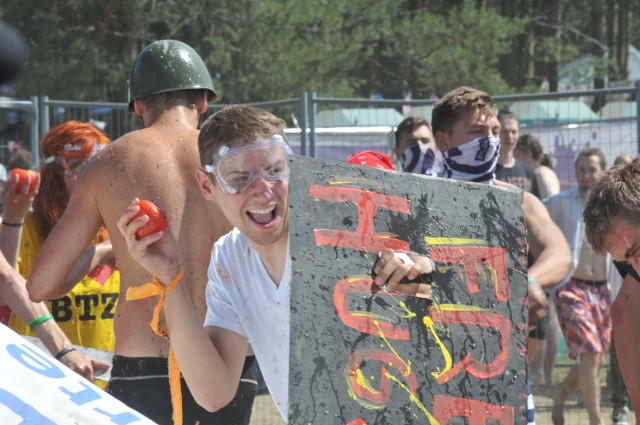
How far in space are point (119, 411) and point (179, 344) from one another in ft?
2.75

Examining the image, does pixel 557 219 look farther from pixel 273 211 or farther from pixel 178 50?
pixel 273 211

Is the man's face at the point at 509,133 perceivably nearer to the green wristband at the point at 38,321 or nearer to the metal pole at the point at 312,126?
the metal pole at the point at 312,126

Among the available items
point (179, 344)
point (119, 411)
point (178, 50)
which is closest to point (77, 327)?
point (178, 50)

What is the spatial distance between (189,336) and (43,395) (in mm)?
928

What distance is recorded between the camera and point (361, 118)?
7.61m

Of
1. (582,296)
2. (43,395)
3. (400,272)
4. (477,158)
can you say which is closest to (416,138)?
(582,296)

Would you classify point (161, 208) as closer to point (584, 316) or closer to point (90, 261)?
point (90, 261)

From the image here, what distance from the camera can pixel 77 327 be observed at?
4488mm

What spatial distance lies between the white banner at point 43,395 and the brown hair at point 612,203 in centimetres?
151

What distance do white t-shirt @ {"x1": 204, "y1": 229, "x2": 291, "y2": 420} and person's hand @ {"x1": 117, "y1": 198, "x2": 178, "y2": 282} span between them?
0.96ft

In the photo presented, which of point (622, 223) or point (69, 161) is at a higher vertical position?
point (69, 161)

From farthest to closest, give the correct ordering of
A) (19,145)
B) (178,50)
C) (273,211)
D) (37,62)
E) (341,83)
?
(341,83)
(37,62)
(19,145)
(178,50)
(273,211)

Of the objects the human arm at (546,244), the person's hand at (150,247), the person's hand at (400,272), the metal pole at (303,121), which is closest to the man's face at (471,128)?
the human arm at (546,244)

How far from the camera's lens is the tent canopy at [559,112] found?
7.20 m
